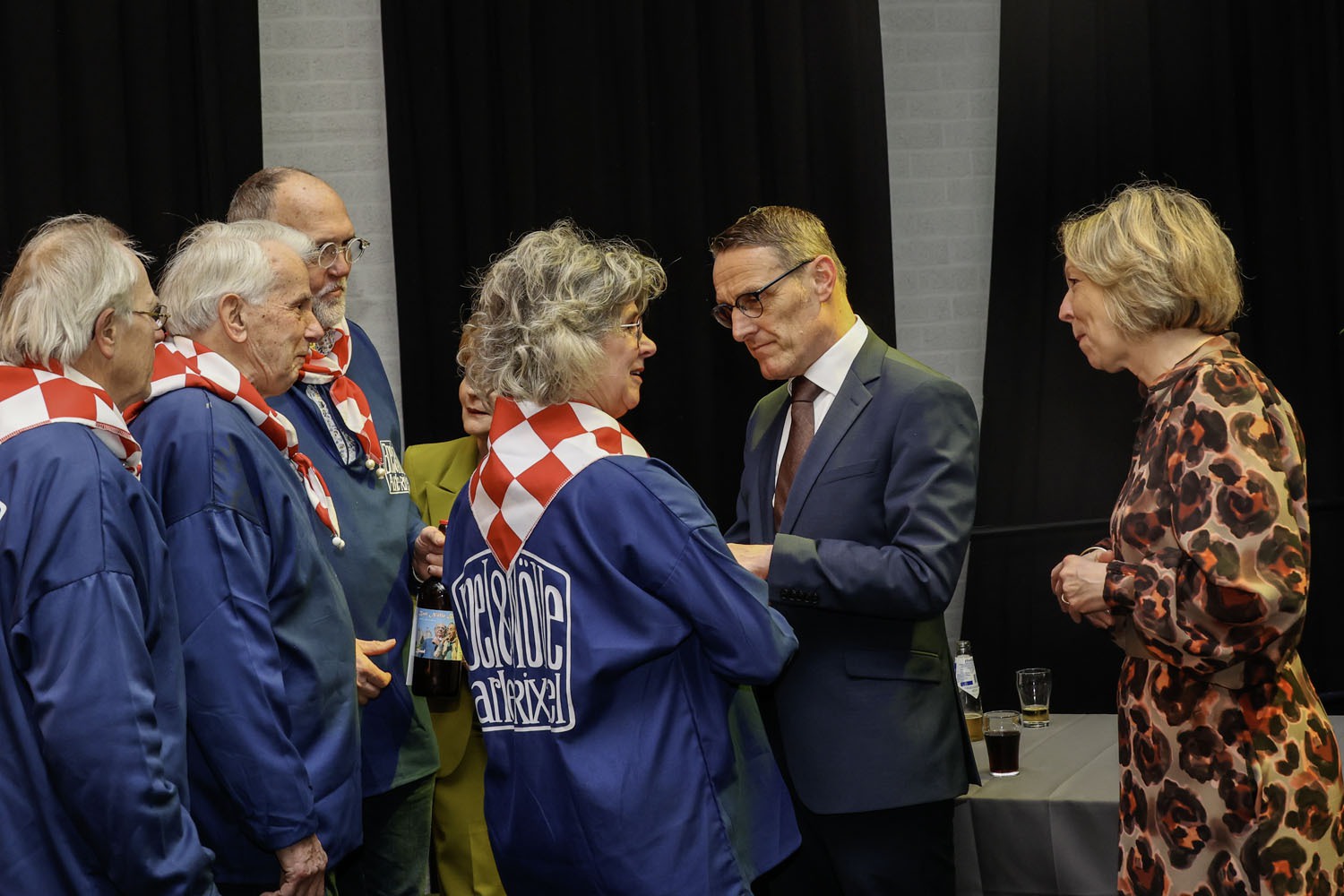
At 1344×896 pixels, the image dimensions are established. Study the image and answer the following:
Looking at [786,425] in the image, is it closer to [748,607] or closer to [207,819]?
[748,607]

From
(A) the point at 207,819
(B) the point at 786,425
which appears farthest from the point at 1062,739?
(A) the point at 207,819

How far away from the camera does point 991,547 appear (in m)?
4.66

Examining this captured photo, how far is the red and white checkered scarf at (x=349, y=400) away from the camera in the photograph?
2514 millimetres

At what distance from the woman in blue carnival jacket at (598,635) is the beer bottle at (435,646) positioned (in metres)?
0.43

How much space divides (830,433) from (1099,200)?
7.72 ft

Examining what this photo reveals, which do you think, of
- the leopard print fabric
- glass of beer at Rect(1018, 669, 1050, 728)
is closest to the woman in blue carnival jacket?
the leopard print fabric

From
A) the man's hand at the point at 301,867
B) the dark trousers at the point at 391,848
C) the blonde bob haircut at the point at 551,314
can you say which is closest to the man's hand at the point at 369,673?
the dark trousers at the point at 391,848

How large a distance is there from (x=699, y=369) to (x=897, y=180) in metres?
1.11

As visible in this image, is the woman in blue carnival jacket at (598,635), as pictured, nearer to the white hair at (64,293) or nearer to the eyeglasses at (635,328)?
the eyeglasses at (635,328)

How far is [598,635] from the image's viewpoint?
189 cm

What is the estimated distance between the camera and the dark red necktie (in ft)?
A: 8.77

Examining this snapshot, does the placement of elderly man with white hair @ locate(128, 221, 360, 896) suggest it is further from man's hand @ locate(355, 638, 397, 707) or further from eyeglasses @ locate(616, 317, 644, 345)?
eyeglasses @ locate(616, 317, 644, 345)

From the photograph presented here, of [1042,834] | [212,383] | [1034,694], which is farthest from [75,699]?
[1034,694]

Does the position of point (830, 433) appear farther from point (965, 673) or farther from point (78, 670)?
point (78, 670)
